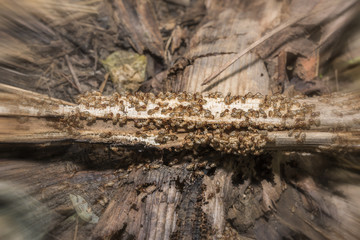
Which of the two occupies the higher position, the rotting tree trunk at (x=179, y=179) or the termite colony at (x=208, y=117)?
the termite colony at (x=208, y=117)

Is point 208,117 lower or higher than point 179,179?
higher

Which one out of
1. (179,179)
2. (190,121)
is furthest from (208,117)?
(179,179)

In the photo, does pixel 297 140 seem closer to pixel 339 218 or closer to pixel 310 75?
pixel 339 218

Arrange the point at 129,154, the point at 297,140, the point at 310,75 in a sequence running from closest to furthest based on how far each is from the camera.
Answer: the point at 297,140 → the point at 129,154 → the point at 310,75

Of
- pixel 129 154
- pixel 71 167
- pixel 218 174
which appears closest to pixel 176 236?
pixel 218 174

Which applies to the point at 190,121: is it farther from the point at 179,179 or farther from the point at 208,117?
the point at 179,179

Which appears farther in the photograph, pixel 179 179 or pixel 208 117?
pixel 179 179
